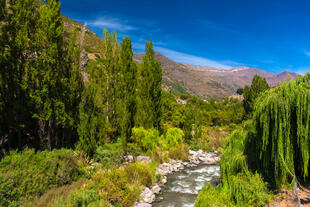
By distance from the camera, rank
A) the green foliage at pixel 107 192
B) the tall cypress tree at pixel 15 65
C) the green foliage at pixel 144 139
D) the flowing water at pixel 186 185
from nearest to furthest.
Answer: the green foliage at pixel 107 192 < the flowing water at pixel 186 185 < the tall cypress tree at pixel 15 65 < the green foliage at pixel 144 139

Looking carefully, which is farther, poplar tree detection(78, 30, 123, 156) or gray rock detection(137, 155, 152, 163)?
poplar tree detection(78, 30, 123, 156)

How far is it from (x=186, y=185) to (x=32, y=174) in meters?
8.56

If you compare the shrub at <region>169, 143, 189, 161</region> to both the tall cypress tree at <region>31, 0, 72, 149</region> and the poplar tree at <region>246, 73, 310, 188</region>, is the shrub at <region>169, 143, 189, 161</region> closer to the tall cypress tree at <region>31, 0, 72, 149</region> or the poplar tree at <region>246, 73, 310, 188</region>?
the tall cypress tree at <region>31, 0, 72, 149</region>

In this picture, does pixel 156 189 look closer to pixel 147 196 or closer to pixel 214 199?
pixel 147 196

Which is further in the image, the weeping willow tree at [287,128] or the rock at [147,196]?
the rock at [147,196]

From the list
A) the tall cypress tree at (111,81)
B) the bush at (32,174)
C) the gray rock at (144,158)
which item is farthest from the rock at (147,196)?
the tall cypress tree at (111,81)

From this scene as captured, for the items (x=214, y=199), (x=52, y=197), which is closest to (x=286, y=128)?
(x=214, y=199)

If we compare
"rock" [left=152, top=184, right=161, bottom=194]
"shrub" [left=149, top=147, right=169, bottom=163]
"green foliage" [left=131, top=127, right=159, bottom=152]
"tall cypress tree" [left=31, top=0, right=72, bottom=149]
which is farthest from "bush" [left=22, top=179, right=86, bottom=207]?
"shrub" [left=149, top=147, right=169, bottom=163]

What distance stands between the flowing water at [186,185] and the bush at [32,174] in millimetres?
4344

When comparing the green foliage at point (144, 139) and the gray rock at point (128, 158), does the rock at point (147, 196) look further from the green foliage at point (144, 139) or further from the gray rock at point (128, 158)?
the green foliage at point (144, 139)

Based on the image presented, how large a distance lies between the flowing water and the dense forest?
1.36m

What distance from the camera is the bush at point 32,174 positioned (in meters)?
6.27

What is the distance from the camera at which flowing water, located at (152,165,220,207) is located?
952 cm

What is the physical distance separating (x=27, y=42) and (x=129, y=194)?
397 inches
